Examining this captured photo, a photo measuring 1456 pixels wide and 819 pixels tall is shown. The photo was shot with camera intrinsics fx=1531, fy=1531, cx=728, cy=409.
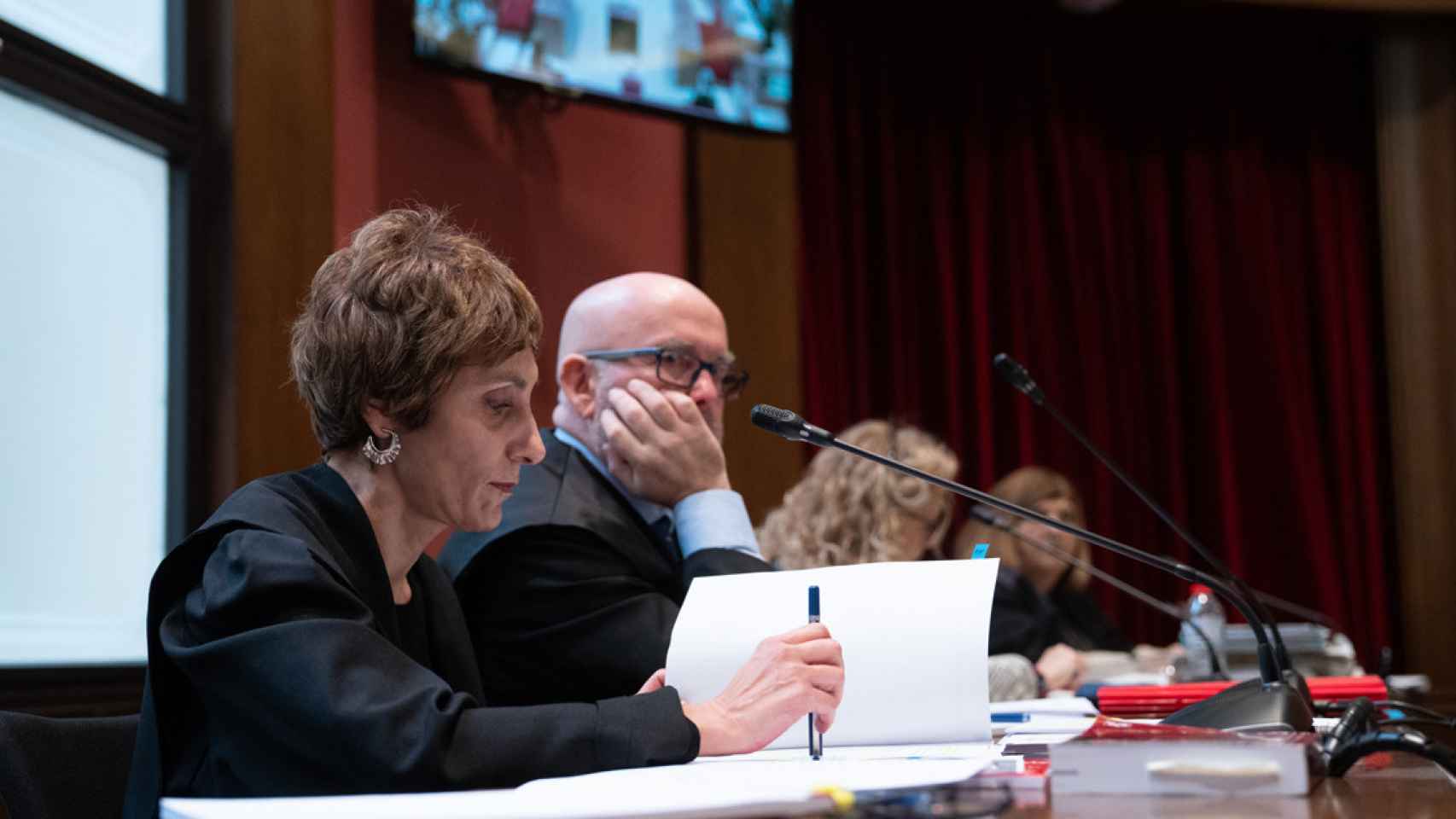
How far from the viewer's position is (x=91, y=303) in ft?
9.62

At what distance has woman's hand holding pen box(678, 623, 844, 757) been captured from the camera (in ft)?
4.72

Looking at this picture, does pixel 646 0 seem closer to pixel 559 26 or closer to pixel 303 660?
pixel 559 26

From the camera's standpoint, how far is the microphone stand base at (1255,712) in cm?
154

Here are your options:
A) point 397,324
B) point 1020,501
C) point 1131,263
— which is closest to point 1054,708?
point 397,324

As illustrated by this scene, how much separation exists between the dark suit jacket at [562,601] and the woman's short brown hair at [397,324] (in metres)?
0.47

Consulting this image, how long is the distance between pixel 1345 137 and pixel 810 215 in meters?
2.49

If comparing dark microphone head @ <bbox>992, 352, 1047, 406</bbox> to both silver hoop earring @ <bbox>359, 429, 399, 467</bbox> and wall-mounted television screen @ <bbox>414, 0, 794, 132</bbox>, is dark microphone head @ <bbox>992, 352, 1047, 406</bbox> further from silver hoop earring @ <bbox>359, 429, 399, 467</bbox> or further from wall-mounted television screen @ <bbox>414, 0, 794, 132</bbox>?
wall-mounted television screen @ <bbox>414, 0, 794, 132</bbox>

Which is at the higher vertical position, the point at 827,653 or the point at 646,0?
the point at 646,0

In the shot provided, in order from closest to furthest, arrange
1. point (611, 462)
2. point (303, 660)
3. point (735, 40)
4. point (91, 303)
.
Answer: point (303, 660) → point (611, 462) → point (91, 303) → point (735, 40)

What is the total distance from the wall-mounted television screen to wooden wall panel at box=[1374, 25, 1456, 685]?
9.50ft

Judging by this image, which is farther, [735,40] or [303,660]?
[735,40]

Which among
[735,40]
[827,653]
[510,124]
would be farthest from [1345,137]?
[827,653]

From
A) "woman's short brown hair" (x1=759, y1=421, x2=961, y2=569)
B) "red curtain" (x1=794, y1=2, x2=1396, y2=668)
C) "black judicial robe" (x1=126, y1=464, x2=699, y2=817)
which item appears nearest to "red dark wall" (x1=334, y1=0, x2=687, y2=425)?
"woman's short brown hair" (x1=759, y1=421, x2=961, y2=569)

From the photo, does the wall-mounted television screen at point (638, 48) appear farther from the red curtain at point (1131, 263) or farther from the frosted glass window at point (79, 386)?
the red curtain at point (1131, 263)
